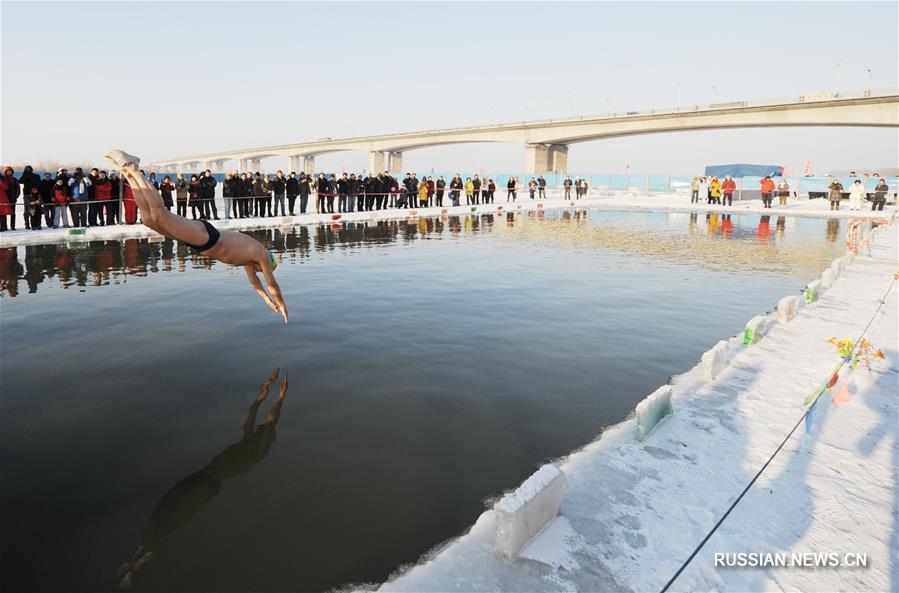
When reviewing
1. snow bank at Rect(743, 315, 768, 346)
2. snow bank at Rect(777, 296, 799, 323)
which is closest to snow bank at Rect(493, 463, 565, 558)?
snow bank at Rect(743, 315, 768, 346)

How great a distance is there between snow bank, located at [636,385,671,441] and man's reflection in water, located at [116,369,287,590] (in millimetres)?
3224

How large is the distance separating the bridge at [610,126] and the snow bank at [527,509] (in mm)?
58972

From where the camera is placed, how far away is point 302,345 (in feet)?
24.5

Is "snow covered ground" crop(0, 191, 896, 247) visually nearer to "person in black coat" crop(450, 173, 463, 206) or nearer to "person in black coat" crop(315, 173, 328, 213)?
"person in black coat" crop(315, 173, 328, 213)

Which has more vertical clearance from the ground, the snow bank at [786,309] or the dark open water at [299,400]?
the snow bank at [786,309]

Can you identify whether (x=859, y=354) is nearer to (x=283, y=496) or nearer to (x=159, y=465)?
(x=283, y=496)

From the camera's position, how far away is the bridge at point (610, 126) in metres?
49.3

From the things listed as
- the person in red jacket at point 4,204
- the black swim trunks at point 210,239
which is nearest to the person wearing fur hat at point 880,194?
the black swim trunks at point 210,239

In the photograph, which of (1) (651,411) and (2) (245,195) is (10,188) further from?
(1) (651,411)

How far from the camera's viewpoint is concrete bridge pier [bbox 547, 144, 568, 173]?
263ft

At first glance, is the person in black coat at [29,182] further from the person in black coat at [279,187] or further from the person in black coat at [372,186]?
the person in black coat at [372,186]

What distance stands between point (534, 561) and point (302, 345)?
5098mm

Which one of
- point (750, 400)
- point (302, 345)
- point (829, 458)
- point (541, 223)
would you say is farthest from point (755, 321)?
point (541, 223)

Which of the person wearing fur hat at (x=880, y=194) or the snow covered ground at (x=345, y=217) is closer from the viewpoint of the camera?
the snow covered ground at (x=345, y=217)
